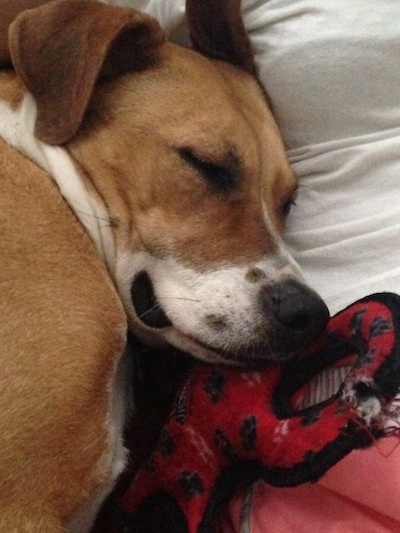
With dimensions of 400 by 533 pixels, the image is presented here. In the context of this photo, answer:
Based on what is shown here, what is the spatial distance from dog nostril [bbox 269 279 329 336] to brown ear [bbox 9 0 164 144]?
19.3 inches

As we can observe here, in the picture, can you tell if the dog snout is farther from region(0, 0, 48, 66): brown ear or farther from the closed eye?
region(0, 0, 48, 66): brown ear

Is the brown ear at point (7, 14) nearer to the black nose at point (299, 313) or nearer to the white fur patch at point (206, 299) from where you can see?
the white fur patch at point (206, 299)

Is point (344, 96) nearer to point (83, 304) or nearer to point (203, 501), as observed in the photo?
point (83, 304)

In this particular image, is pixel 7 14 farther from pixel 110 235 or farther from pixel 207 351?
pixel 207 351

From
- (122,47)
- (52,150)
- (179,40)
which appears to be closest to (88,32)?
(122,47)

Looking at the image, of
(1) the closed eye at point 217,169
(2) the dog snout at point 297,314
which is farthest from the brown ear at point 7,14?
(2) the dog snout at point 297,314

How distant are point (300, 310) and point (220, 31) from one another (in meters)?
0.70

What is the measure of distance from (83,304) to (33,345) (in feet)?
0.36

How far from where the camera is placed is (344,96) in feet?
4.80

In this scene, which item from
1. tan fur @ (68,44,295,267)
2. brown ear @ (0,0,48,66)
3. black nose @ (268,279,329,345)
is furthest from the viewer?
brown ear @ (0,0,48,66)

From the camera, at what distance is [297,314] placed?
47.5 inches

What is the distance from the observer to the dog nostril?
3.96 ft

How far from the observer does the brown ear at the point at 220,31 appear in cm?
153

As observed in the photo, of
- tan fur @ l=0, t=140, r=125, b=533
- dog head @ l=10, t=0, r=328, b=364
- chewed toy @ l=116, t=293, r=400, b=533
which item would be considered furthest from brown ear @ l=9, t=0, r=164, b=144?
chewed toy @ l=116, t=293, r=400, b=533
